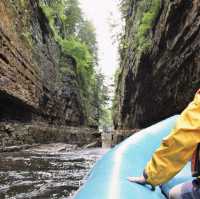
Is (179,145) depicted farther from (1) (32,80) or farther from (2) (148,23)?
(1) (32,80)

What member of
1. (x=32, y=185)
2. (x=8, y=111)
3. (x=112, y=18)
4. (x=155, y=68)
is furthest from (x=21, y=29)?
(x=112, y=18)

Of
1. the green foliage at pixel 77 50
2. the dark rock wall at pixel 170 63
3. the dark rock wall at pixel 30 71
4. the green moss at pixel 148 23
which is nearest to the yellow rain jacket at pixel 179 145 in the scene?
the dark rock wall at pixel 170 63

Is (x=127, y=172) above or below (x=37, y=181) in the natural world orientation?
above

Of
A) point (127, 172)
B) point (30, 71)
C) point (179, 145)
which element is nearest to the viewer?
point (179, 145)

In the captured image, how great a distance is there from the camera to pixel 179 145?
5.55ft

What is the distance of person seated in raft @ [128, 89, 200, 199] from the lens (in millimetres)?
1652

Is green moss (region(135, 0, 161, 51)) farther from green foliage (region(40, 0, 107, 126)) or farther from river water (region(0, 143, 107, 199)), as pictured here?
river water (region(0, 143, 107, 199))

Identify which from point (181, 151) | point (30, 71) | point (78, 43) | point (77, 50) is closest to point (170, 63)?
point (30, 71)

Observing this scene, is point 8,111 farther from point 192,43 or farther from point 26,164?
point 192,43

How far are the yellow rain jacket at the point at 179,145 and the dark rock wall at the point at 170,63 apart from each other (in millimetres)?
6301

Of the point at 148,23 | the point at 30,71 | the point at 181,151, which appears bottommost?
the point at 181,151

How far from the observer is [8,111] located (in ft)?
36.0

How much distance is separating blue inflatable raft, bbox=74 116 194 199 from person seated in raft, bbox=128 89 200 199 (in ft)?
0.64

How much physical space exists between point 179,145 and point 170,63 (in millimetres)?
8100
